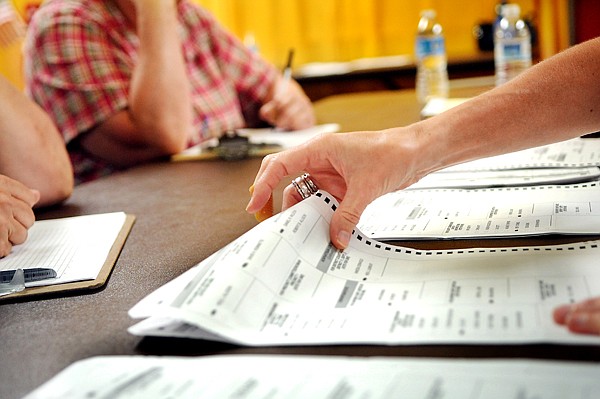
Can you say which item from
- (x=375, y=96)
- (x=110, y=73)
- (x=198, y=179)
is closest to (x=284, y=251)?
(x=198, y=179)

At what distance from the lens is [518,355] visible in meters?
0.48

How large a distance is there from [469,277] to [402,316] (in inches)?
3.7

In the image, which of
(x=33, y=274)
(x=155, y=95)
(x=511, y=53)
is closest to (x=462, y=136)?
(x=33, y=274)

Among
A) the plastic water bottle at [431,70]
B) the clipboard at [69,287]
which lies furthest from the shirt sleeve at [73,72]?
the clipboard at [69,287]

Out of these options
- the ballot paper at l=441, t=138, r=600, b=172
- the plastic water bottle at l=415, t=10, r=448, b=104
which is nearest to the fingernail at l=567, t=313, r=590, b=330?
the ballot paper at l=441, t=138, r=600, b=172

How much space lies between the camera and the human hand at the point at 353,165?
74cm

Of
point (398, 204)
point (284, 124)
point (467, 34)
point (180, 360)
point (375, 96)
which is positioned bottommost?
point (180, 360)

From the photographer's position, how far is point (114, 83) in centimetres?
174

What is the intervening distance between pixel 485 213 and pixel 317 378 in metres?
0.43

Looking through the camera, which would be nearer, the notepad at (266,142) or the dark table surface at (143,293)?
the dark table surface at (143,293)

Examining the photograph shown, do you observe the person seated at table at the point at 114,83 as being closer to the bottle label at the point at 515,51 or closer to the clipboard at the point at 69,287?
the bottle label at the point at 515,51

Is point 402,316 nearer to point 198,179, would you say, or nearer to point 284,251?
point 284,251

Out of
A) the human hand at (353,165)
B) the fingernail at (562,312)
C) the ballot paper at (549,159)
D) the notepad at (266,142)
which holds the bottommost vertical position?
the fingernail at (562,312)

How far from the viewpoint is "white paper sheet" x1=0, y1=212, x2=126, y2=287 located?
2.61 ft
